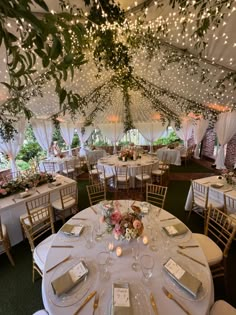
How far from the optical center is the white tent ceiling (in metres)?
2.68

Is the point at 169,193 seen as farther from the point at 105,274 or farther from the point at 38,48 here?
the point at 38,48

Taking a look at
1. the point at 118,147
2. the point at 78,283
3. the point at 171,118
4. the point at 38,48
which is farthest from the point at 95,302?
the point at 118,147

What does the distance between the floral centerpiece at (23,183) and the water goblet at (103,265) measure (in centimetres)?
306

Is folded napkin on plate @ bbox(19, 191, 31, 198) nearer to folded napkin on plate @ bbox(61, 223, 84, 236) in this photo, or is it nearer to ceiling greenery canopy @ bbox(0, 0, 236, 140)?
ceiling greenery canopy @ bbox(0, 0, 236, 140)

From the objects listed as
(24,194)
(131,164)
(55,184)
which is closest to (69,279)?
(24,194)

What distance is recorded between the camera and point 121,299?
5.07 feet

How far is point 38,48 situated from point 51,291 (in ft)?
6.43

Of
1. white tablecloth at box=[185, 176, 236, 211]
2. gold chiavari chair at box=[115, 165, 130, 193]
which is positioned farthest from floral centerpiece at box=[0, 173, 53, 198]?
white tablecloth at box=[185, 176, 236, 211]

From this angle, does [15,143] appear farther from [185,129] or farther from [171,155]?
[185,129]

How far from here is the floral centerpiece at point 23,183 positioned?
4109 millimetres

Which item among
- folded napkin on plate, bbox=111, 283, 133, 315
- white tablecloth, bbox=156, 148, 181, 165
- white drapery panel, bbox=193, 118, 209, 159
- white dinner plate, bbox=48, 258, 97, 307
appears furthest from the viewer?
white tablecloth, bbox=156, 148, 181, 165

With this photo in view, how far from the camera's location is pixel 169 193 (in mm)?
5891

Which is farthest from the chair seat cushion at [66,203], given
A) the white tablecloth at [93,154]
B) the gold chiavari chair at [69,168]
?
the white tablecloth at [93,154]

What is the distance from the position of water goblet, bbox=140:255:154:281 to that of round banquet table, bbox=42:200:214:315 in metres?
0.04
